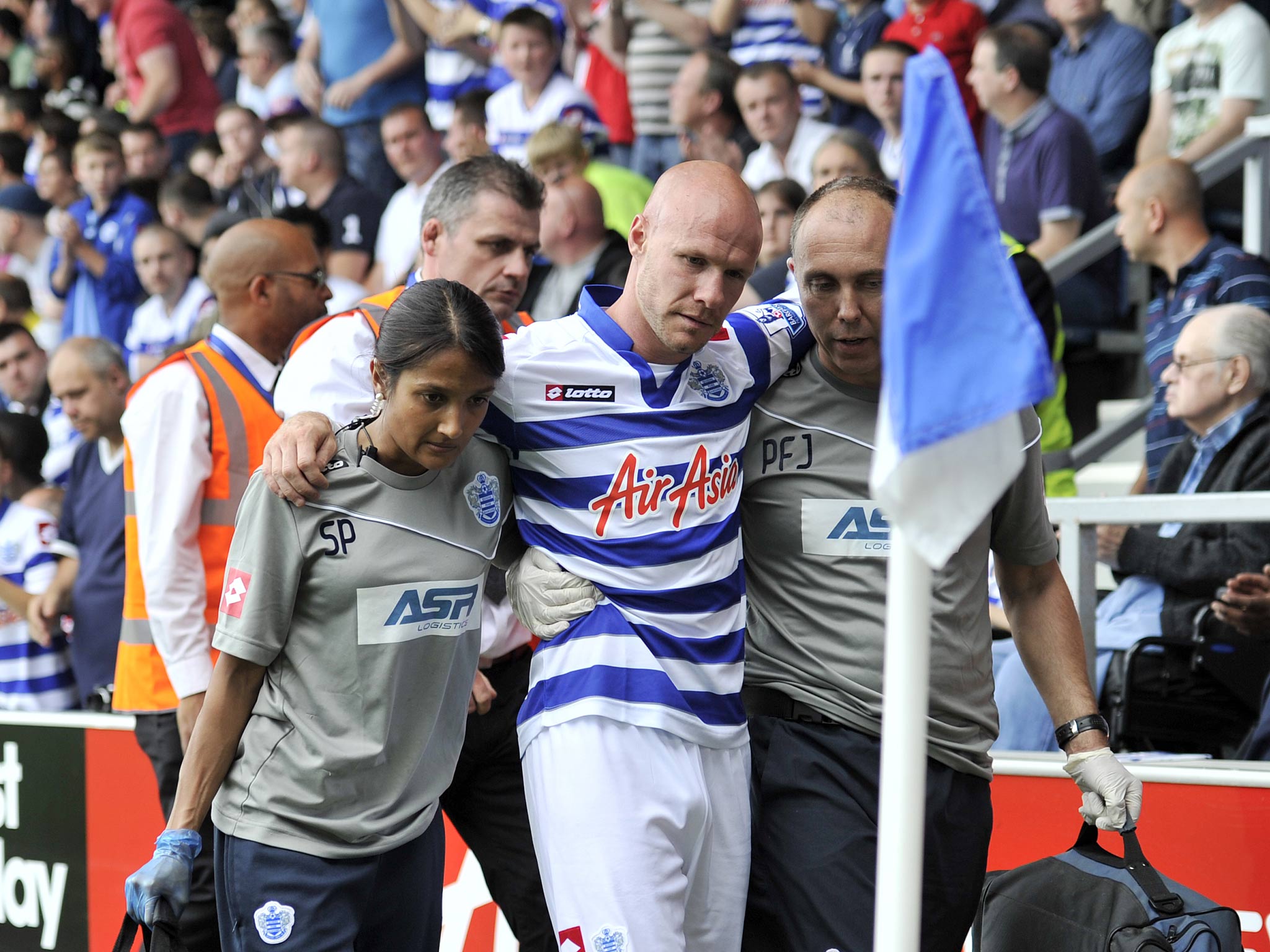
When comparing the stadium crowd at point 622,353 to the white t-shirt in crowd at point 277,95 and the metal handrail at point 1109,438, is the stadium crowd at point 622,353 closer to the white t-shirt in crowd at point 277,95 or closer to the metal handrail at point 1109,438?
the white t-shirt in crowd at point 277,95

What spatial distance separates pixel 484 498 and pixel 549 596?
9.9 inches

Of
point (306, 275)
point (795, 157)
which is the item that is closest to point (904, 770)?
point (306, 275)

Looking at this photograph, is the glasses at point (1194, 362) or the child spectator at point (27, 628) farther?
the child spectator at point (27, 628)

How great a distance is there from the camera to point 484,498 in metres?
2.89

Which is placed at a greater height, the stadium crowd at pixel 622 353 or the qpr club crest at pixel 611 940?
the stadium crowd at pixel 622 353

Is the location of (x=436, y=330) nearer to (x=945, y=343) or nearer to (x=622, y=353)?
(x=622, y=353)

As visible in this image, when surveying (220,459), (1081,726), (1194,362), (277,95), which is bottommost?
(1081,726)

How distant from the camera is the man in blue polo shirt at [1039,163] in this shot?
6758mm

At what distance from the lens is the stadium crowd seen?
2812mm

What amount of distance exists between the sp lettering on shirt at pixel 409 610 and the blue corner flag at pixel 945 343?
4.07ft

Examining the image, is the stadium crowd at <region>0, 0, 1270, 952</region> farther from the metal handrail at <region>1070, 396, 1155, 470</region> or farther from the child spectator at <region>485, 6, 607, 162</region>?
the metal handrail at <region>1070, 396, 1155, 470</region>

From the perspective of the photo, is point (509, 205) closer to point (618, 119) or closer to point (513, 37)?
point (513, 37)

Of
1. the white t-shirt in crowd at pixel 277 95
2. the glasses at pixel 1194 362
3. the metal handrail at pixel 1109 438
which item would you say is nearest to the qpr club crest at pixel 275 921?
the glasses at pixel 1194 362

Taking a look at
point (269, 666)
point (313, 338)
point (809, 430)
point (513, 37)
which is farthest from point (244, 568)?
point (513, 37)
